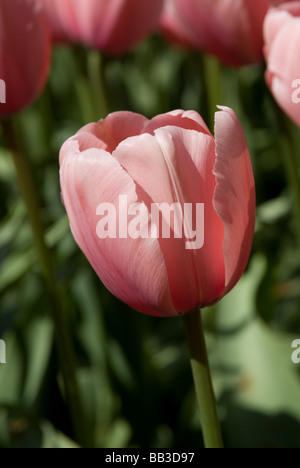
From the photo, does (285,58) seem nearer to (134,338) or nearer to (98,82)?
(98,82)

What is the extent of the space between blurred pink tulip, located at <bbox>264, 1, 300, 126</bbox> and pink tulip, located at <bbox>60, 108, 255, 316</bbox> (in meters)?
0.16

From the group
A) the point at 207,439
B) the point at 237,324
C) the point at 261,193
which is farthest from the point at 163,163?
the point at 261,193

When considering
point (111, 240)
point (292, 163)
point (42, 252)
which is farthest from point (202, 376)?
point (292, 163)

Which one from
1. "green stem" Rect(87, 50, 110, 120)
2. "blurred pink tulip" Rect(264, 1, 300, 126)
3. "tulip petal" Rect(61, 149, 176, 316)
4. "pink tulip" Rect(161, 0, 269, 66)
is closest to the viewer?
"tulip petal" Rect(61, 149, 176, 316)

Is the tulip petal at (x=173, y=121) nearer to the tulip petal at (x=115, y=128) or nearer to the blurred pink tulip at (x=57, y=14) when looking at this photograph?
the tulip petal at (x=115, y=128)

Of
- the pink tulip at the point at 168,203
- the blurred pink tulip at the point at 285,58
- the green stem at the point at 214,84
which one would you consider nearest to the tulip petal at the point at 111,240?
the pink tulip at the point at 168,203

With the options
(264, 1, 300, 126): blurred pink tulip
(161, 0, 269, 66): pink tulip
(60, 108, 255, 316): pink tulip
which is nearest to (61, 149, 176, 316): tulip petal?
(60, 108, 255, 316): pink tulip

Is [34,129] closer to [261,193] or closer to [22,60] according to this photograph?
[261,193]

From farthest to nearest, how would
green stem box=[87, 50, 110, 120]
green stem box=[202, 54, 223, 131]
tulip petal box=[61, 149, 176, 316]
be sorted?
green stem box=[202, 54, 223, 131] → green stem box=[87, 50, 110, 120] → tulip petal box=[61, 149, 176, 316]

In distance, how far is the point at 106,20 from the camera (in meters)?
0.89

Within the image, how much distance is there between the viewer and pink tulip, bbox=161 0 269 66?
32.3 inches

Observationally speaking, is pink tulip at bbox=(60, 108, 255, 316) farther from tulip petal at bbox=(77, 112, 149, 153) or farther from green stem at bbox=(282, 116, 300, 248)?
green stem at bbox=(282, 116, 300, 248)

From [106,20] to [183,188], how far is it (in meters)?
0.45

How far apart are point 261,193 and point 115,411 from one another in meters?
0.42
